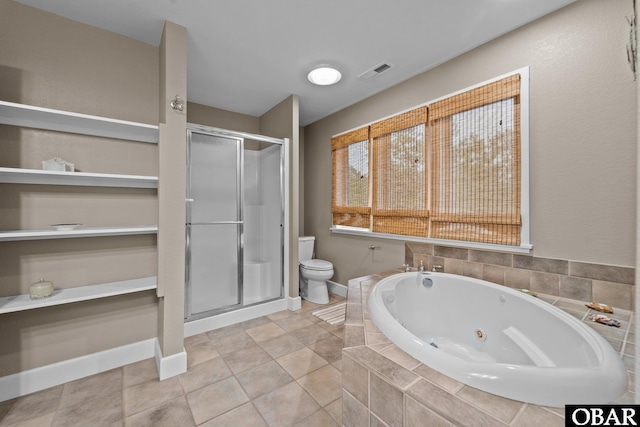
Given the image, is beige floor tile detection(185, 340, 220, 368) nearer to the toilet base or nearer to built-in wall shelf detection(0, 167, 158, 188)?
the toilet base

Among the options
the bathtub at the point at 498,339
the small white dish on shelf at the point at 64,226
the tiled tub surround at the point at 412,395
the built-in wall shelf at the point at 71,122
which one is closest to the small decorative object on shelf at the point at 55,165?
the built-in wall shelf at the point at 71,122

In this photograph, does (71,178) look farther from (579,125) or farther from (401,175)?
(579,125)

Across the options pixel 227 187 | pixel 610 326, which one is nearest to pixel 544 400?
pixel 610 326

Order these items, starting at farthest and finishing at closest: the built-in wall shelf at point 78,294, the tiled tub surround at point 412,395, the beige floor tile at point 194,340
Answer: the beige floor tile at point 194,340 → the built-in wall shelf at point 78,294 → the tiled tub surround at point 412,395

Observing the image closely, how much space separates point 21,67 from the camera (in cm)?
170

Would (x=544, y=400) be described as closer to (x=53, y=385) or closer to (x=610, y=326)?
(x=610, y=326)

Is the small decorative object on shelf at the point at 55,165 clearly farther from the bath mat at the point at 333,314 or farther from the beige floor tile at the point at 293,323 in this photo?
the bath mat at the point at 333,314

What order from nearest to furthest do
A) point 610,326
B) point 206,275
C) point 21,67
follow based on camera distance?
point 610,326
point 21,67
point 206,275

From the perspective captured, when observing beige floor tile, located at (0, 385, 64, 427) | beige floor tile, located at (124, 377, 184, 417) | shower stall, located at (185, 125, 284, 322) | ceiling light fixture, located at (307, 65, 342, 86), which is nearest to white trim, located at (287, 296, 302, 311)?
shower stall, located at (185, 125, 284, 322)

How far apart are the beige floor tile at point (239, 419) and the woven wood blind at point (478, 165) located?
1.98 metres

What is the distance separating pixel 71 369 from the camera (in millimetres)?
1790

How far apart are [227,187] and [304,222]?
1637 mm

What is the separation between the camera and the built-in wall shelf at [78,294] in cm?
151

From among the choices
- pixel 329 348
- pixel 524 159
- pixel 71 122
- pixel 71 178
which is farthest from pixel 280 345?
pixel 524 159
